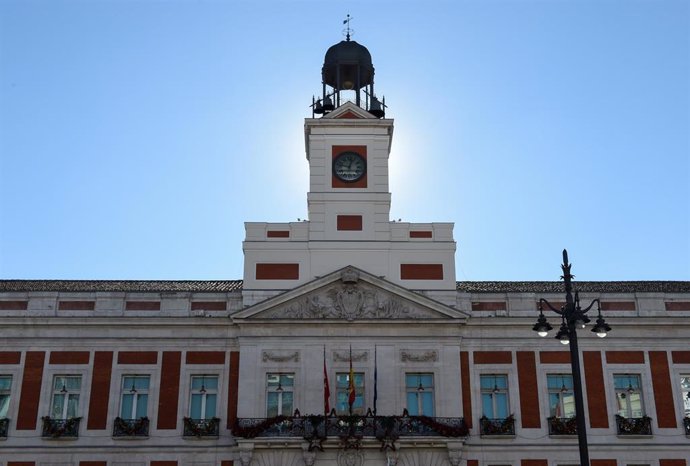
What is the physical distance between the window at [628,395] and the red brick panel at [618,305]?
248 cm

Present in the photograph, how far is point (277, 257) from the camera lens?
3219 centimetres

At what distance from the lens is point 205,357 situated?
3111 centimetres

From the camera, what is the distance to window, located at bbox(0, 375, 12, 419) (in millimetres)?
30328

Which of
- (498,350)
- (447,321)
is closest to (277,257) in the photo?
(447,321)

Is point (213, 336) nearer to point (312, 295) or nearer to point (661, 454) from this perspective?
point (312, 295)

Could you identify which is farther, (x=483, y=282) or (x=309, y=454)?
(x=483, y=282)

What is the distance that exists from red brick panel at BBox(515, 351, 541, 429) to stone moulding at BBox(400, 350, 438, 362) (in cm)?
320

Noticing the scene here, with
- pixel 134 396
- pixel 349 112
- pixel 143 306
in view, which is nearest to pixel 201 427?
pixel 134 396

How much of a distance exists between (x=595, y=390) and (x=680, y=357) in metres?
3.56

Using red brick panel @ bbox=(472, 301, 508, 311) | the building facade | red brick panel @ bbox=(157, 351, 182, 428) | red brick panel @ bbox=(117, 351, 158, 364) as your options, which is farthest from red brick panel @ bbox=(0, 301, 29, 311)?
red brick panel @ bbox=(472, 301, 508, 311)

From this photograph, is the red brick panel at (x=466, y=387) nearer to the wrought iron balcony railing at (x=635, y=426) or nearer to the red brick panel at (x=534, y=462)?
the red brick panel at (x=534, y=462)

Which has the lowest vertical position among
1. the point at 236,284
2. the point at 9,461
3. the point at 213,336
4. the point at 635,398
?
the point at 9,461

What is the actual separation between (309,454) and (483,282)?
1065cm

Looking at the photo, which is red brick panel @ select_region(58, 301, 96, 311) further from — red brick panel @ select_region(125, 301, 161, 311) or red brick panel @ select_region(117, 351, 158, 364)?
red brick panel @ select_region(117, 351, 158, 364)
